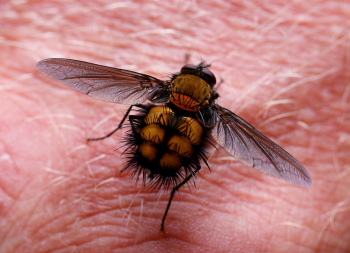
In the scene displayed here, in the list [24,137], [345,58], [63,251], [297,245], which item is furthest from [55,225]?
[345,58]

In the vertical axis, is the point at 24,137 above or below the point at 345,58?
below

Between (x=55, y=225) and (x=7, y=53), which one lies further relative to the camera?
(x=7, y=53)

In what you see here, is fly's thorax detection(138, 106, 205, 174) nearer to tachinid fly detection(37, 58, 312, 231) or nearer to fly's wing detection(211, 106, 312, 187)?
tachinid fly detection(37, 58, 312, 231)

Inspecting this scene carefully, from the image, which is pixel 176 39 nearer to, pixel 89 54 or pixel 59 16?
pixel 89 54

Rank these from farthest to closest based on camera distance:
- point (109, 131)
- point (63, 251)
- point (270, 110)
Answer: point (270, 110), point (109, 131), point (63, 251)

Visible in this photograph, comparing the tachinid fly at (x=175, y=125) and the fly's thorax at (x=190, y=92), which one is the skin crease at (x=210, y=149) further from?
the fly's thorax at (x=190, y=92)

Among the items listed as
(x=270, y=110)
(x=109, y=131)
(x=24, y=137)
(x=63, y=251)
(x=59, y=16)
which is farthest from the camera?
(x=59, y=16)
